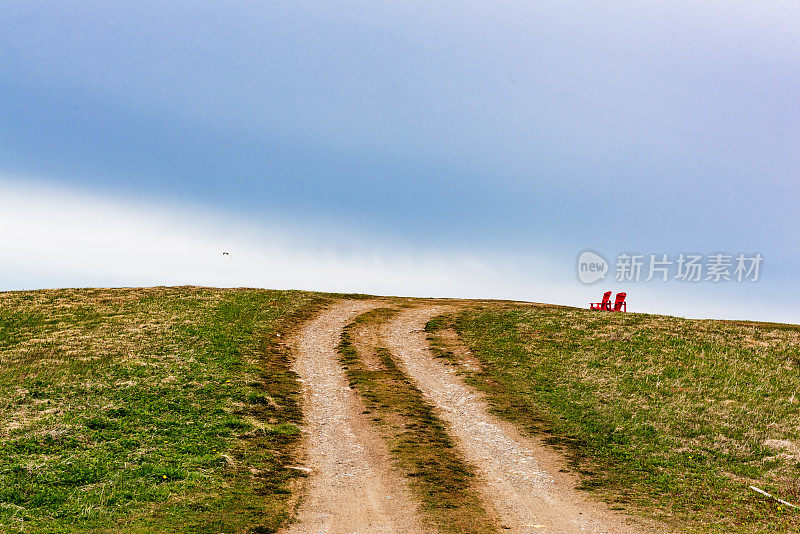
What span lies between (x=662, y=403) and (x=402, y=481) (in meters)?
12.5

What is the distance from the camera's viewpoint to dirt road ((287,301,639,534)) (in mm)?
12672

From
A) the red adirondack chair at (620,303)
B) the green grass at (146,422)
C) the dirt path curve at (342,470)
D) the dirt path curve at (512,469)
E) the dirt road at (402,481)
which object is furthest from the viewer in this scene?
the red adirondack chair at (620,303)

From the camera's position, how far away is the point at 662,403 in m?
22.1

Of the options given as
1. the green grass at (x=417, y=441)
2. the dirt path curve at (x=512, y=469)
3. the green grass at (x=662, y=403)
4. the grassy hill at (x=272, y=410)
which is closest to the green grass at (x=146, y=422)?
the grassy hill at (x=272, y=410)

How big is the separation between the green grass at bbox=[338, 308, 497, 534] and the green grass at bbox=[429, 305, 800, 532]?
334 cm

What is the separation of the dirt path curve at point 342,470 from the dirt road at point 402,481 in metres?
0.02

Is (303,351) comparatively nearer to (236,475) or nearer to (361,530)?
(236,475)

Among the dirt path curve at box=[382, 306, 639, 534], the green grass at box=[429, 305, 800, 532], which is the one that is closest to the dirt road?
the dirt path curve at box=[382, 306, 639, 534]

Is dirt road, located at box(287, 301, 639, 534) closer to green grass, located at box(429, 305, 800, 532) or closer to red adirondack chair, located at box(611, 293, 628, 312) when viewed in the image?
green grass, located at box(429, 305, 800, 532)

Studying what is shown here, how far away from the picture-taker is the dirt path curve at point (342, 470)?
490 inches

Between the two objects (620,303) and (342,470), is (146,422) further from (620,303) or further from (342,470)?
(620,303)

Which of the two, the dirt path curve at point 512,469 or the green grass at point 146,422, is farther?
the green grass at point 146,422

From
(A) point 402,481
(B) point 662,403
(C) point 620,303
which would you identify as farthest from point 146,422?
(C) point 620,303

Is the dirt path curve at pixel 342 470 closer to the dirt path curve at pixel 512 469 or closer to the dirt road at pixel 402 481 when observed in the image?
the dirt road at pixel 402 481
